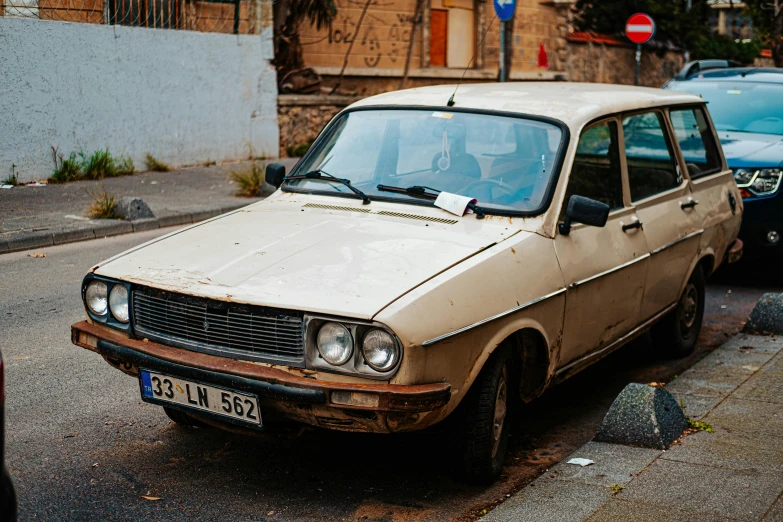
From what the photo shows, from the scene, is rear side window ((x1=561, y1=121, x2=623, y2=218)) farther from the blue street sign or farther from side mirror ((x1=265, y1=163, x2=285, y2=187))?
the blue street sign

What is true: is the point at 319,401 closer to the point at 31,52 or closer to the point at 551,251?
the point at 551,251

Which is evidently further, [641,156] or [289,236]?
[641,156]

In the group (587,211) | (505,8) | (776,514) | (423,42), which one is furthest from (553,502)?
(423,42)

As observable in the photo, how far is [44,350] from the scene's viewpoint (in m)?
6.23

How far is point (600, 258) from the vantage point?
495 centimetres

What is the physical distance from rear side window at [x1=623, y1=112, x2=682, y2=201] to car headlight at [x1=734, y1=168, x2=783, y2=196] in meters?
2.90

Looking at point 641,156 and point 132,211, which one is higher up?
point 641,156

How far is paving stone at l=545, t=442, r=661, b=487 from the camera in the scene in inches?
167

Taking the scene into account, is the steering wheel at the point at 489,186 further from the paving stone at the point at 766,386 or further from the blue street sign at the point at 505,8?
the blue street sign at the point at 505,8

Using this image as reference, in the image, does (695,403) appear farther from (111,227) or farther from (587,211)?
(111,227)

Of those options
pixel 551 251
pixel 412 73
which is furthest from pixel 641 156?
pixel 412 73

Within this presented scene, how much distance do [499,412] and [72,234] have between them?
748 centimetres

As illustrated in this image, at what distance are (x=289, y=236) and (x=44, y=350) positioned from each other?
258cm

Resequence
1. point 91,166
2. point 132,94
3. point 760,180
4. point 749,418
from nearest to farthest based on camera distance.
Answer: point 749,418, point 760,180, point 91,166, point 132,94
